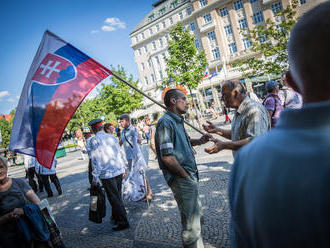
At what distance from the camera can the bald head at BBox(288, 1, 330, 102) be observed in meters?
0.68

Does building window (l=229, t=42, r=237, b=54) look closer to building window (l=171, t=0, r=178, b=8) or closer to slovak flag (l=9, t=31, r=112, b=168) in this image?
building window (l=171, t=0, r=178, b=8)

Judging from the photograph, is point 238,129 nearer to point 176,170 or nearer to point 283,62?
point 176,170

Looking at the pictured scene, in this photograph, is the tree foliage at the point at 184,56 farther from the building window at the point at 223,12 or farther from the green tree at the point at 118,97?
the building window at the point at 223,12

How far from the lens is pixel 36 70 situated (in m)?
2.91

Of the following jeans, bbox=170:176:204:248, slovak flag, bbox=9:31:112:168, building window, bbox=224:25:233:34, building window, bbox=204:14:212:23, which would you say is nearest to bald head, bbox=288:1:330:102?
jeans, bbox=170:176:204:248

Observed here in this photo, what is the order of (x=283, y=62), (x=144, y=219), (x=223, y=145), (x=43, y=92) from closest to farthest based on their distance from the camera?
(x=223, y=145)
(x=43, y=92)
(x=144, y=219)
(x=283, y=62)

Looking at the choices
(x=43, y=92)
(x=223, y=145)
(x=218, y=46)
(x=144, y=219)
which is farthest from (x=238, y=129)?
(x=218, y=46)

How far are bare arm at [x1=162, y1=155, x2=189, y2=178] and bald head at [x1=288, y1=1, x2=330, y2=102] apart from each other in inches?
75.8

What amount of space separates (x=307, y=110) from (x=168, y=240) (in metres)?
3.35

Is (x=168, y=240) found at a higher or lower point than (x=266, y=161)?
lower

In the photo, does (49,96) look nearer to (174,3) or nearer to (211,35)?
(211,35)

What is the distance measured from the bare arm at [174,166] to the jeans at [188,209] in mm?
80

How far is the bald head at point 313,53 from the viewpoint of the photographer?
676mm

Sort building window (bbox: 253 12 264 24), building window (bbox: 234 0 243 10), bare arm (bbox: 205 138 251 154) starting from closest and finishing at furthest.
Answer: bare arm (bbox: 205 138 251 154), building window (bbox: 253 12 264 24), building window (bbox: 234 0 243 10)
